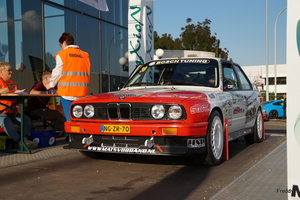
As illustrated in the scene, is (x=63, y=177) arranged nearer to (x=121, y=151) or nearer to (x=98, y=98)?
(x=121, y=151)

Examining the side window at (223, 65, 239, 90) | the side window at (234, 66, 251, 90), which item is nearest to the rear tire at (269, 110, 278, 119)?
the side window at (234, 66, 251, 90)

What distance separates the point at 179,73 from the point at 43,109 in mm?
3273

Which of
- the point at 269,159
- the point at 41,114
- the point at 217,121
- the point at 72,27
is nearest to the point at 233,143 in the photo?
the point at 269,159

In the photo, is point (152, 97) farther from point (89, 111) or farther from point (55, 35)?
point (55, 35)

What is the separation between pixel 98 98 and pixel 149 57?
5957 mm

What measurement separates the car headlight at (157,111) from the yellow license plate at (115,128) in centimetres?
38

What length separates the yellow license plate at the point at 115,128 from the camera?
17.3 feet

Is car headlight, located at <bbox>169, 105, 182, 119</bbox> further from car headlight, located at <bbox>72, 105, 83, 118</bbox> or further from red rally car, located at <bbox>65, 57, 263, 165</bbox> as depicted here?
car headlight, located at <bbox>72, 105, 83, 118</bbox>

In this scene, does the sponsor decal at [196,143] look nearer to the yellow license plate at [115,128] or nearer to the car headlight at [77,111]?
the yellow license plate at [115,128]

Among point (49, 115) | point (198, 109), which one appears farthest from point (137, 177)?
point (49, 115)

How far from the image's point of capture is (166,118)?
5.18 meters

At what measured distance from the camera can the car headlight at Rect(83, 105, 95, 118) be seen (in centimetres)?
571

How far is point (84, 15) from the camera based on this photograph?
1272 cm

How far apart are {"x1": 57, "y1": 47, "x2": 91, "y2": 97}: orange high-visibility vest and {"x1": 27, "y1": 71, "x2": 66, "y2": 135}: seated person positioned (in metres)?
1.65
